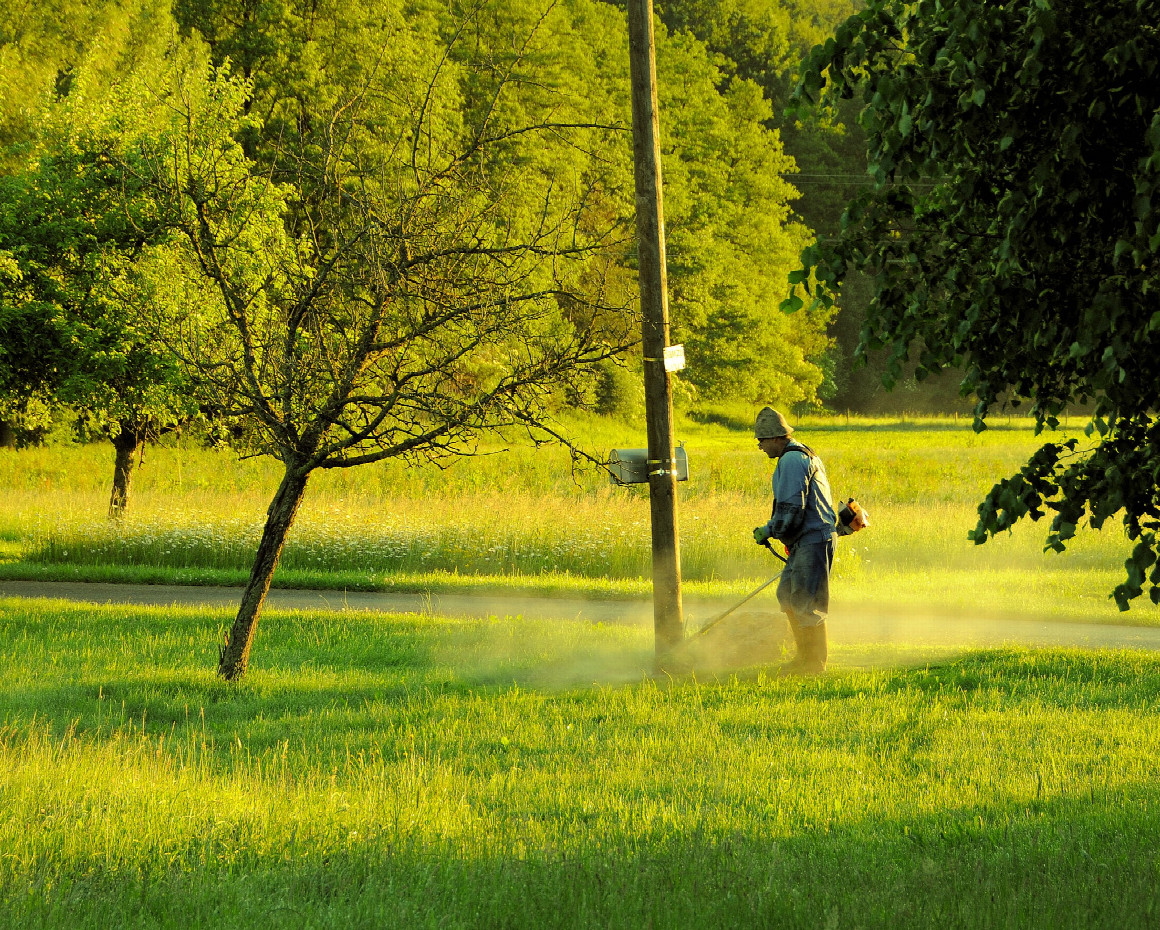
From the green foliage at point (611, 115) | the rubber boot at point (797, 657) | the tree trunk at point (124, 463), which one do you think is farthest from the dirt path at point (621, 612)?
the green foliage at point (611, 115)

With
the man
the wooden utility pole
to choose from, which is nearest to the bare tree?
the wooden utility pole

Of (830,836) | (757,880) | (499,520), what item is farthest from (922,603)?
(757,880)

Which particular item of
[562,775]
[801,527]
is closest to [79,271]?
[801,527]

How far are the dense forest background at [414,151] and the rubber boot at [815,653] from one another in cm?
239

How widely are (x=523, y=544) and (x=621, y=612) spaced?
4.78 meters

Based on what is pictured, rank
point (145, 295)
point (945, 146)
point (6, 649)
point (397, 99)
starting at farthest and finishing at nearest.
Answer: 1. point (145, 295)
2. point (6, 649)
3. point (397, 99)
4. point (945, 146)

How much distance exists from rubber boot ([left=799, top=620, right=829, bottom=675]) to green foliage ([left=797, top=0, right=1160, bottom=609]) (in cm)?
525

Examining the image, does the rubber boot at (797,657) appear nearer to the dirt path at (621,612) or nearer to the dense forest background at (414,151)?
the dirt path at (621,612)

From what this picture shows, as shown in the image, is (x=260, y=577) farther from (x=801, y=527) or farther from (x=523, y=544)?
(x=523, y=544)

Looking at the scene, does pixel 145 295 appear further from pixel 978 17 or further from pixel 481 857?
pixel 978 17

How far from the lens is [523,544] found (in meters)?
18.4

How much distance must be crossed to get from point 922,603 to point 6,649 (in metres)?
10.0

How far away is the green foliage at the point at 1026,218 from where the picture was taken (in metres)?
3.43

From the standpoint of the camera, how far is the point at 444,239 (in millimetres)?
9438
